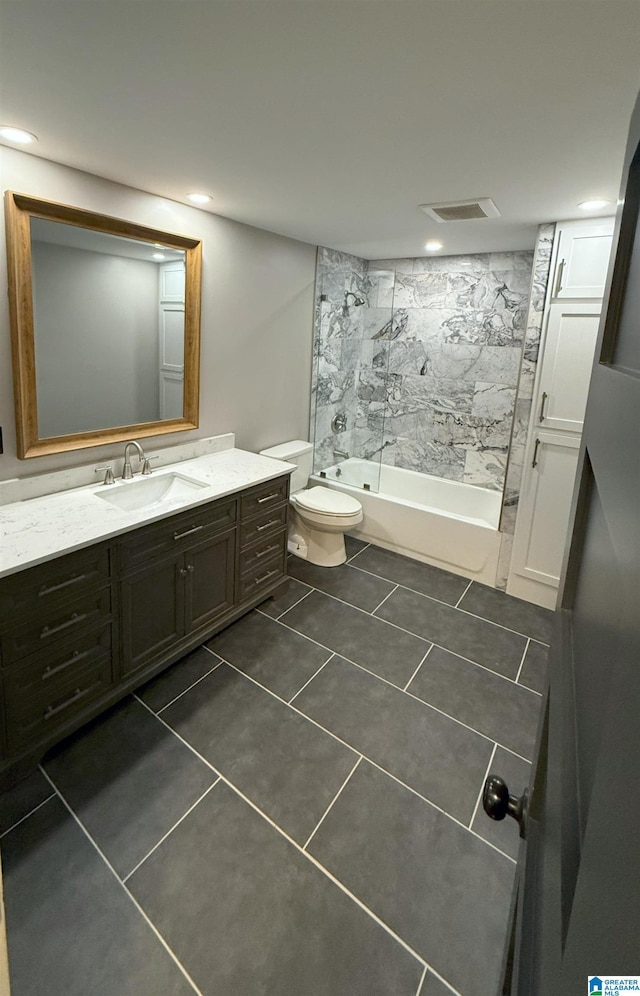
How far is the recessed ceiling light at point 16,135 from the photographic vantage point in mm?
1755

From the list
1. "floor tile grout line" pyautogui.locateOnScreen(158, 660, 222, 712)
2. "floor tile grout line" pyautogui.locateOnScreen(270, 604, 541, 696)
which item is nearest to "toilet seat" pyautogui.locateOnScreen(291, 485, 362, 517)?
"floor tile grout line" pyautogui.locateOnScreen(270, 604, 541, 696)

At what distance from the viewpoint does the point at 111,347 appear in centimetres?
247

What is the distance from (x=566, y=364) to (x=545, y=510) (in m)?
0.89

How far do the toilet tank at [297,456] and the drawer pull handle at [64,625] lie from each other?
1.89 meters

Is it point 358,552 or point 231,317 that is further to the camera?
point 358,552

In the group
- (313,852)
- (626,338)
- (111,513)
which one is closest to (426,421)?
(111,513)

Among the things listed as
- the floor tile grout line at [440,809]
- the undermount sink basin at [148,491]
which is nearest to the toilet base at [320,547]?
the undermount sink basin at [148,491]

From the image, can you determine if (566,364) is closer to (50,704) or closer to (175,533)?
(175,533)

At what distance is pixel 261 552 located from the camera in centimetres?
292

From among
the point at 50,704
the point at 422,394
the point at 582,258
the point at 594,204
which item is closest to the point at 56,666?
the point at 50,704

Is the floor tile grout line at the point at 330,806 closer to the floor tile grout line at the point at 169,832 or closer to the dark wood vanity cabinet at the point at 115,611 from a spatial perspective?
the floor tile grout line at the point at 169,832

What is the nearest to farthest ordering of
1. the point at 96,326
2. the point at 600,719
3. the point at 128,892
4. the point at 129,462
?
the point at 600,719 → the point at 128,892 → the point at 96,326 → the point at 129,462

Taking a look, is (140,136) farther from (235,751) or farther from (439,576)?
(439,576)

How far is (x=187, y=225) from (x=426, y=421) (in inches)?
97.5
